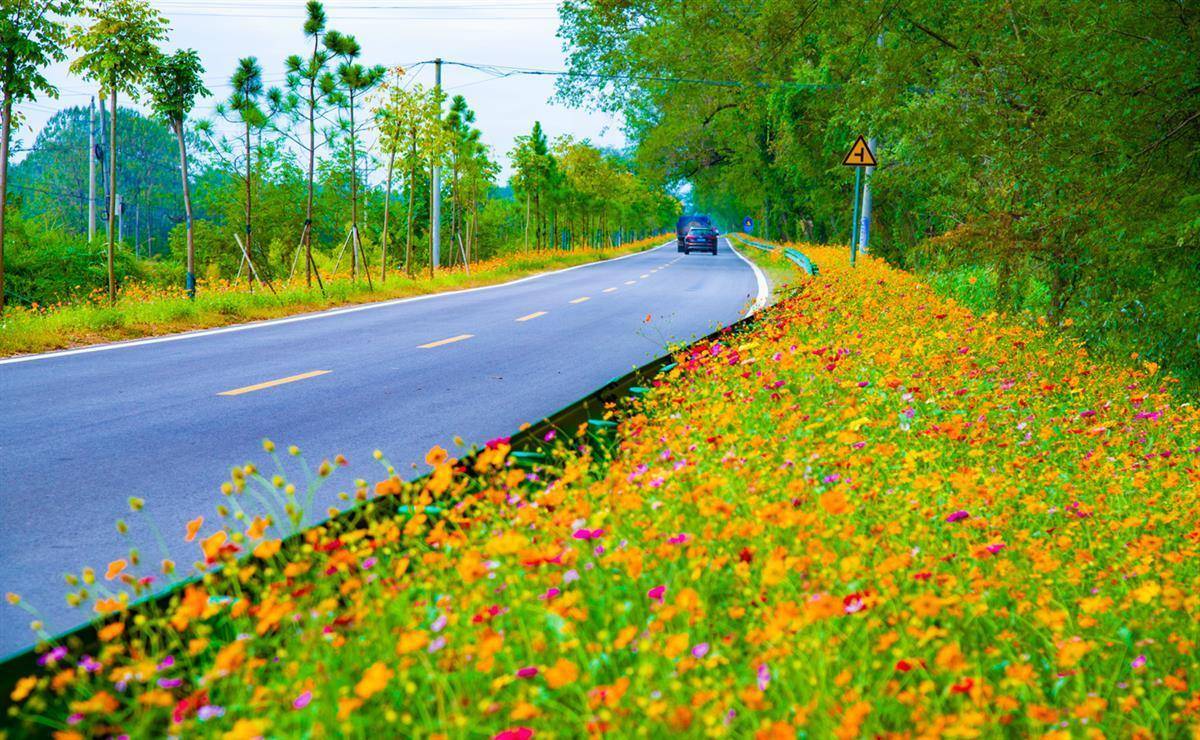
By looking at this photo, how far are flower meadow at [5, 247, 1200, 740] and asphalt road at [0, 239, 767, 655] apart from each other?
1.69 ft

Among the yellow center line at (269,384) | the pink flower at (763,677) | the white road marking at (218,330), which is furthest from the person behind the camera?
the white road marking at (218,330)

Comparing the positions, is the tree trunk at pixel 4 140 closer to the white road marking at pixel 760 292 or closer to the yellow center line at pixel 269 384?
the yellow center line at pixel 269 384

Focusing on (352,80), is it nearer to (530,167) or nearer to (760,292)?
(760,292)

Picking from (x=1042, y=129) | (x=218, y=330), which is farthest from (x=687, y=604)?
(x=218, y=330)

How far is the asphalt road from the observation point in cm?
477

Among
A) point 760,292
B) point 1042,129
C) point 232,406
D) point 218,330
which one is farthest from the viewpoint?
point 760,292

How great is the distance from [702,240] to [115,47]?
45.8 meters

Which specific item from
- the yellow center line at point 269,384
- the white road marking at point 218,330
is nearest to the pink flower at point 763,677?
the yellow center line at point 269,384

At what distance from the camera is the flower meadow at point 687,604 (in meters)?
2.27

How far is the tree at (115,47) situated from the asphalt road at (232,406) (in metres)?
5.15

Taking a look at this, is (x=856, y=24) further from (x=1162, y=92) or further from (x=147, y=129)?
(x=147, y=129)

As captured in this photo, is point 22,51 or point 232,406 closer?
point 232,406

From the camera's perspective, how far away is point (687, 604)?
2283mm

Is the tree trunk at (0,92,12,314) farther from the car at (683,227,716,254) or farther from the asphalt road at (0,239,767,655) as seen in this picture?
the car at (683,227,716,254)
